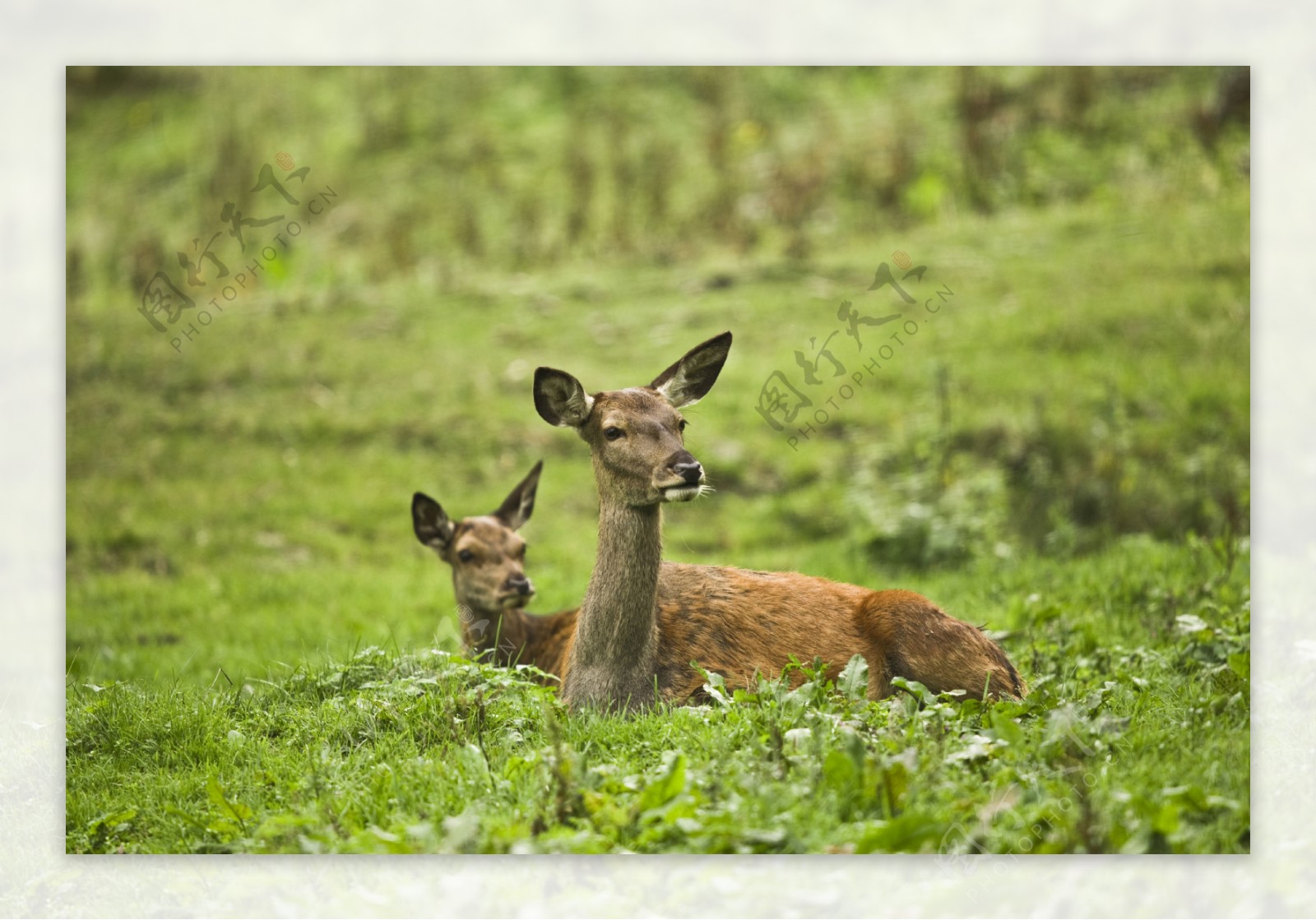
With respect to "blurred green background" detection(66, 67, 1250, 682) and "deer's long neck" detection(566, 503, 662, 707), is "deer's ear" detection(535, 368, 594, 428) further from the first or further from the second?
"blurred green background" detection(66, 67, 1250, 682)

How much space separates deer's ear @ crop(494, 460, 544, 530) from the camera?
21.5 ft

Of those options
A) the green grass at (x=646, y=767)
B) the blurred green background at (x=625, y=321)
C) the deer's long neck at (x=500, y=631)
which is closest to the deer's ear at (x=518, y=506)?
the deer's long neck at (x=500, y=631)

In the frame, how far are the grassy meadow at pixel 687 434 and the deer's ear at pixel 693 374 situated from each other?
1.20 metres

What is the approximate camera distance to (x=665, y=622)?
5395 mm

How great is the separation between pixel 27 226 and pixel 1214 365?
6956 millimetres

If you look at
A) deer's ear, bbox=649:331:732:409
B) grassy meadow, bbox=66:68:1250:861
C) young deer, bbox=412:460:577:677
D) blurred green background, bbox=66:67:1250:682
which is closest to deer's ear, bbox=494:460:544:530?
young deer, bbox=412:460:577:677

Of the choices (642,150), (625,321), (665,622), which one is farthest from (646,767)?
(642,150)

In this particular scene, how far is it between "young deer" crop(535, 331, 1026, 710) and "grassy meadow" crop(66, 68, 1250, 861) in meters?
0.25

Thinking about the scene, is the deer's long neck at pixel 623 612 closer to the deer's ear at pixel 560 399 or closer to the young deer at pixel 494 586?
the deer's ear at pixel 560 399

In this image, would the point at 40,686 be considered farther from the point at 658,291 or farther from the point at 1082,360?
the point at 1082,360

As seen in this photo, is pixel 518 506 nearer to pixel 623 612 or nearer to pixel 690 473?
pixel 623 612

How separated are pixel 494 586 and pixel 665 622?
1.13m

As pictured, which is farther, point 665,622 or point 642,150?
point 642,150

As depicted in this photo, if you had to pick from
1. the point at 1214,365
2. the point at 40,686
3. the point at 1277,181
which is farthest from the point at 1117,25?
the point at 40,686
